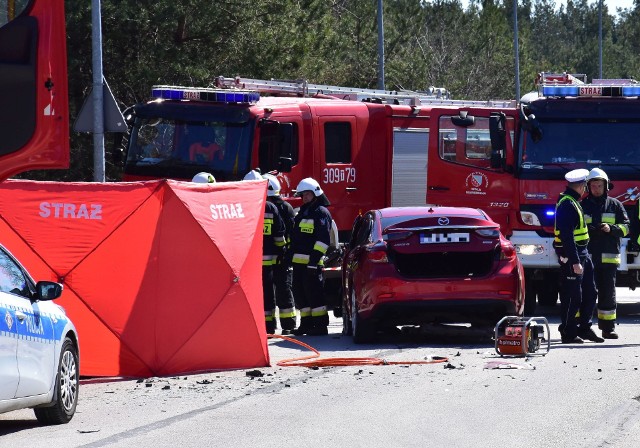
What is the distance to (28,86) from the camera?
933cm

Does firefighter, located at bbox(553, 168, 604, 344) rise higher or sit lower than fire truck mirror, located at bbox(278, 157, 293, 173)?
lower

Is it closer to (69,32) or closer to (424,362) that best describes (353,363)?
(424,362)

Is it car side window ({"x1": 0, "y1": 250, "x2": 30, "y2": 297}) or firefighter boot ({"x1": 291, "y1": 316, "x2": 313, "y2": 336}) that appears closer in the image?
car side window ({"x1": 0, "y1": 250, "x2": 30, "y2": 297})

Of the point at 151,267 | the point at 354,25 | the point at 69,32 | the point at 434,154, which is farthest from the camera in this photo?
the point at 354,25

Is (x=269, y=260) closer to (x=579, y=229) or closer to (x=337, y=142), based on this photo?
(x=579, y=229)

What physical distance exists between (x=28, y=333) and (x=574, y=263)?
Answer: 7.00 meters

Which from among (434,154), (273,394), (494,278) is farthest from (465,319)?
(434,154)

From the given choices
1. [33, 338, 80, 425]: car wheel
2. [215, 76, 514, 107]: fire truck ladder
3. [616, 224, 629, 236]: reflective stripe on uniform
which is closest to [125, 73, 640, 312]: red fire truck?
[215, 76, 514, 107]: fire truck ladder

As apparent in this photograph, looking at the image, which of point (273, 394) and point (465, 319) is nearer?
point (273, 394)

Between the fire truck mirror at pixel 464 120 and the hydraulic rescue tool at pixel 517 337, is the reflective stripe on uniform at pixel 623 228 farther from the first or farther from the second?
the fire truck mirror at pixel 464 120

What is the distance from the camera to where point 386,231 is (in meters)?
14.5

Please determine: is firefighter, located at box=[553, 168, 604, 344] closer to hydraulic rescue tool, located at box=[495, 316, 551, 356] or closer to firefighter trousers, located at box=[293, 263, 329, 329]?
hydraulic rescue tool, located at box=[495, 316, 551, 356]

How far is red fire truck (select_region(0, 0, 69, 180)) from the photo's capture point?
9.30 metres

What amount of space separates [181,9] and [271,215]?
53.2 ft
